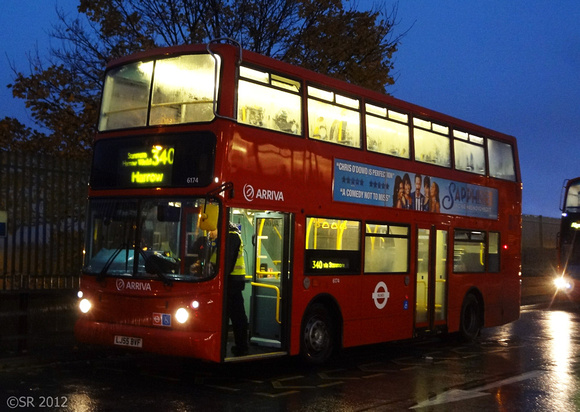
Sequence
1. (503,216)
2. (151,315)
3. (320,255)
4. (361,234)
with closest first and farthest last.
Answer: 1. (151,315)
2. (320,255)
3. (361,234)
4. (503,216)

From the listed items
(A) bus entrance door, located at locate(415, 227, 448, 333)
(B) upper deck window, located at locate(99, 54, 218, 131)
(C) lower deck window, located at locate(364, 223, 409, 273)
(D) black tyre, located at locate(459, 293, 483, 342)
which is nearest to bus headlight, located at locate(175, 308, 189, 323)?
(B) upper deck window, located at locate(99, 54, 218, 131)

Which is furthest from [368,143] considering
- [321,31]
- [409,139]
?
[321,31]

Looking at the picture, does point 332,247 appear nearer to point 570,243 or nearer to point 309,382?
point 309,382

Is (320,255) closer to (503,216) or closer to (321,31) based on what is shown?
(503,216)

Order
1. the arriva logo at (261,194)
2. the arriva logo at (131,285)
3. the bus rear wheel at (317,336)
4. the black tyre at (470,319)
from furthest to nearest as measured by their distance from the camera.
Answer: the black tyre at (470,319) < the bus rear wheel at (317,336) < the arriva logo at (261,194) < the arriva logo at (131,285)

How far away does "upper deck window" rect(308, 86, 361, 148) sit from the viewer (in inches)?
472

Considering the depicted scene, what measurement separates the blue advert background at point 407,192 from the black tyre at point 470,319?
5.84 feet

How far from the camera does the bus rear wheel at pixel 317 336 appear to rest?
11734 millimetres

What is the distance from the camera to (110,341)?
10539 millimetres

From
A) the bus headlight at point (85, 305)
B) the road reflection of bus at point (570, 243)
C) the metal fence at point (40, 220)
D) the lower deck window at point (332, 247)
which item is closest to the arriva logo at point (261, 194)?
the lower deck window at point (332, 247)

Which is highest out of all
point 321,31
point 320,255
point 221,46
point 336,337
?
point 321,31

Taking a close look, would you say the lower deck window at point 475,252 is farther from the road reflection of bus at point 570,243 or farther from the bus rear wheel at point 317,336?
the road reflection of bus at point 570,243

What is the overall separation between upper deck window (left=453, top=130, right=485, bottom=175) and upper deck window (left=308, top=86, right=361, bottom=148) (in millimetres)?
3567

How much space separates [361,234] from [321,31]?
9.55 m
